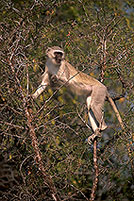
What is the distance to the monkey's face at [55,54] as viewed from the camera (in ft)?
16.4

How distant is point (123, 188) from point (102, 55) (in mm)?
3027

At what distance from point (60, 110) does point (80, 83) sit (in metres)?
0.82

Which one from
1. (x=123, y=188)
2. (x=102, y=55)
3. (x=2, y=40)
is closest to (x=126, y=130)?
(x=102, y=55)

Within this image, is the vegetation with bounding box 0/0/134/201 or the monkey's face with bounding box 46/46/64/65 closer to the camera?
the vegetation with bounding box 0/0/134/201

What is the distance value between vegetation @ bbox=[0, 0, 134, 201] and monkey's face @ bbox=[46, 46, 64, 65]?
0.43 ft

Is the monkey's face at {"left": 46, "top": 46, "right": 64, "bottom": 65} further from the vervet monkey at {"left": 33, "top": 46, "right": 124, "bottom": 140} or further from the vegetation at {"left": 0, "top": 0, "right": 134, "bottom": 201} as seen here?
the vegetation at {"left": 0, "top": 0, "right": 134, "bottom": 201}

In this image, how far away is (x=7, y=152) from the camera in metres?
5.02

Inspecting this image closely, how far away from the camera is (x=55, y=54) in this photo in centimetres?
512

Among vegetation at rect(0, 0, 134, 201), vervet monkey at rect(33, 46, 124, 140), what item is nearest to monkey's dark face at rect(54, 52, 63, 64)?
vervet monkey at rect(33, 46, 124, 140)

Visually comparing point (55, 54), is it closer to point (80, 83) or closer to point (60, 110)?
point (80, 83)

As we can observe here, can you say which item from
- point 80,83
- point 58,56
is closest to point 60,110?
point 80,83

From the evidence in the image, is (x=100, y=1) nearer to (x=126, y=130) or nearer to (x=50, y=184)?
(x=126, y=130)

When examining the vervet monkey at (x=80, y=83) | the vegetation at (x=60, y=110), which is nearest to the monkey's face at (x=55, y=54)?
the vervet monkey at (x=80, y=83)

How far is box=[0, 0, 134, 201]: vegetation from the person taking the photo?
3.65 metres
